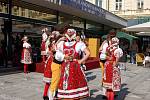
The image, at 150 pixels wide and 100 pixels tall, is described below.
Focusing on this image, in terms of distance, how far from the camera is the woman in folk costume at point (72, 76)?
616 centimetres

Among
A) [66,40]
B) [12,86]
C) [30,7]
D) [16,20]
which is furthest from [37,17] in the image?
[66,40]

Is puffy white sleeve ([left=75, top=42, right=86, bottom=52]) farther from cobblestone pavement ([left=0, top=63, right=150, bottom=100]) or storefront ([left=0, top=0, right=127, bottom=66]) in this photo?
storefront ([left=0, top=0, right=127, bottom=66])

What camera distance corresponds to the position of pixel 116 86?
27.3ft

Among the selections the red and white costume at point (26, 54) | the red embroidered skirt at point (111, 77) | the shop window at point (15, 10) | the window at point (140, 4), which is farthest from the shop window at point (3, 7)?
the window at point (140, 4)

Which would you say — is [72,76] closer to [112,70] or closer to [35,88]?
[112,70]

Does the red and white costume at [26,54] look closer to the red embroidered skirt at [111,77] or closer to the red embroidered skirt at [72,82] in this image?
the red embroidered skirt at [111,77]

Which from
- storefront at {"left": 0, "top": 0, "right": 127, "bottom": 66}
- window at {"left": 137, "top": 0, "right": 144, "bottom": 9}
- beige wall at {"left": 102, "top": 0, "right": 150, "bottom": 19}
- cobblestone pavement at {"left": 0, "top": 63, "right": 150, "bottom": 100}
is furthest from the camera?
window at {"left": 137, "top": 0, "right": 144, "bottom": 9}

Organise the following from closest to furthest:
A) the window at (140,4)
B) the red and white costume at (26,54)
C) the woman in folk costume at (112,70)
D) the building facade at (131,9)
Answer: the woman in folk costume at (112,70), the red and white costume at (26,54), the building facade at (131,9), the window at (140,4)

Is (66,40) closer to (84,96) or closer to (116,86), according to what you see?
(84,96)

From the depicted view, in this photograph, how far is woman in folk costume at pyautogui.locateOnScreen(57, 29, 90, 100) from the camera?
20.2 ft

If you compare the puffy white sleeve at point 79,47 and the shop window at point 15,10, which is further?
the shop window at point 15,10

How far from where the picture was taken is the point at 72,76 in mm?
6172

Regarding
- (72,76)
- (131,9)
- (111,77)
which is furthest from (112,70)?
(131,9)

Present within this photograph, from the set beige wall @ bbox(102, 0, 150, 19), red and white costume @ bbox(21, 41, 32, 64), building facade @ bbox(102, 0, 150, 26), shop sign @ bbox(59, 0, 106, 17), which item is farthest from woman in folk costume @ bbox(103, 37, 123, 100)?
beige wall @ bbox(102, 0, 150, 19)
